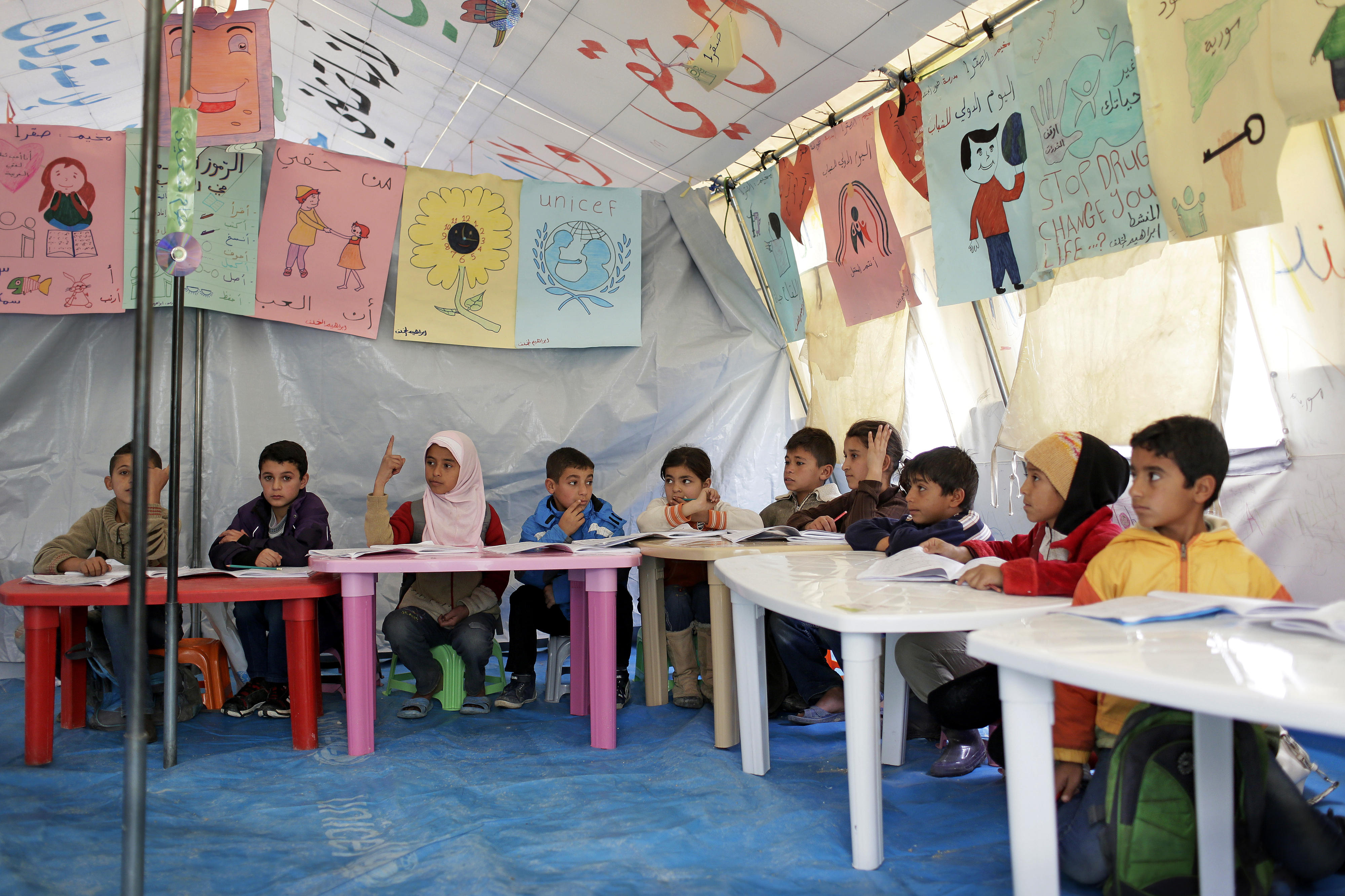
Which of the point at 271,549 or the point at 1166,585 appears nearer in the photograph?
the point at 1166,585

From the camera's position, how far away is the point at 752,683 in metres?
2.14

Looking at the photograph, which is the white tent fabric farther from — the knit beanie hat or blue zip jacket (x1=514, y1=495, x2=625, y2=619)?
the knit beanie hat

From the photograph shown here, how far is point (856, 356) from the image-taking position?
3945mm

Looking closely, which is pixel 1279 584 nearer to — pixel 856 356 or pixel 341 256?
pixel 856 356

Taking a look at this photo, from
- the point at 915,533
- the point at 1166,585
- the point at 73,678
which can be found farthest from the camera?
the point at 73,678

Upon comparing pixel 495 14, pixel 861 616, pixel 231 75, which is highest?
pixel 495 14

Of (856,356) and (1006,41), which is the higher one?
(1006,41)

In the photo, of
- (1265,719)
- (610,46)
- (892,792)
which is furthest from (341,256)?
(1265,719)

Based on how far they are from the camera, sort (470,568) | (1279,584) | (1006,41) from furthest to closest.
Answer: (1006,41) < (470,568) < (1279,584)

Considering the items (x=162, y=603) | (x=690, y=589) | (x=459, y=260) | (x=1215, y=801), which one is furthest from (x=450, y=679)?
(x=1215, y=801)

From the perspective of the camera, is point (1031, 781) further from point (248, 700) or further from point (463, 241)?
point (463, 241)

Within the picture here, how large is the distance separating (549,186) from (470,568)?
2179 mm

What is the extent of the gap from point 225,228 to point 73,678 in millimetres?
1816

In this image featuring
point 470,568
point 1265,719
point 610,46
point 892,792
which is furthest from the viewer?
point 610,46
